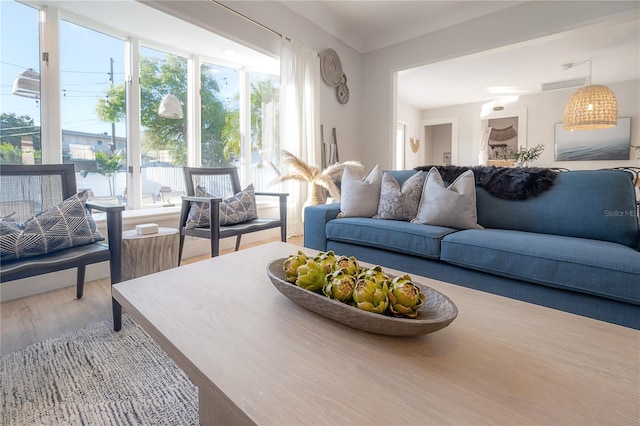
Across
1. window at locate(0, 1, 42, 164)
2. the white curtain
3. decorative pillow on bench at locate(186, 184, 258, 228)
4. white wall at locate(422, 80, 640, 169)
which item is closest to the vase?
the white curtain

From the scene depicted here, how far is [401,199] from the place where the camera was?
231cm

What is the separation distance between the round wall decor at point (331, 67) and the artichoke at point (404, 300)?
367 centimetres

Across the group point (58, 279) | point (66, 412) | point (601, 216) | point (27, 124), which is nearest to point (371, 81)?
point (601, 216)

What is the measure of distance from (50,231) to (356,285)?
1.58m

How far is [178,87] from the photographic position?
129 inches

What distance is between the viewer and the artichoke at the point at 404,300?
75 centimetres

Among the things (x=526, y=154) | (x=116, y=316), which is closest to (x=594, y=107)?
(x=526, y=154)

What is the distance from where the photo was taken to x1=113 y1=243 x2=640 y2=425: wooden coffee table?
52 cm

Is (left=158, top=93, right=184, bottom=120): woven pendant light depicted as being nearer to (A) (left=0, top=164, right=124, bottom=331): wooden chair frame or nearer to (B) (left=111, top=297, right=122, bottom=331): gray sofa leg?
(A) (left=0, top=164, right=124, bottom=331): wooden chair frame

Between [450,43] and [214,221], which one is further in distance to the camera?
[450,43]

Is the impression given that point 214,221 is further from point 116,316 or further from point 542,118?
point 542,118

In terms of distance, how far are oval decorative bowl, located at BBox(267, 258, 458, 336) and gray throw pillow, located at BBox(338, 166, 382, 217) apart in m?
1.58

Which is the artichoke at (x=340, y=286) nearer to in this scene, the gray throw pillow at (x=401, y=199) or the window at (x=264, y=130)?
the gray throw pillow at (x=401, y=199)

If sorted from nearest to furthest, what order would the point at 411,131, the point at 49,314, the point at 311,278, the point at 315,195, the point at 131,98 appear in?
1. the point at 311,278
2. the point at 49,314
3. the point at 131,98
4. the point at 315,195
5. the point at 411,131
